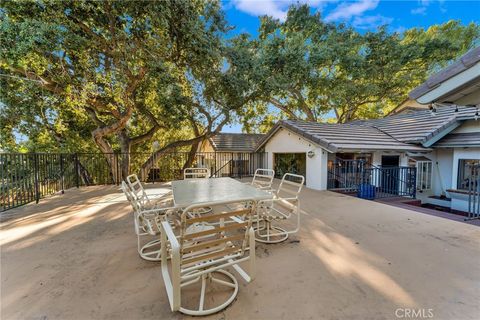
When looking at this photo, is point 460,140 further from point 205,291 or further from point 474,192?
point 205,291

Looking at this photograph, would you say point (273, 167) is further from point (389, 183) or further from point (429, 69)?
point (429, 69)

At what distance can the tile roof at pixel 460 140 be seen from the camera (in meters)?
6.36

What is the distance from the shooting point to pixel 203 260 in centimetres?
156

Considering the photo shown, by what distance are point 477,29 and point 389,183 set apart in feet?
46.2

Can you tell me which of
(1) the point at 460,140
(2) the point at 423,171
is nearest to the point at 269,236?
(2) the point at 423,171

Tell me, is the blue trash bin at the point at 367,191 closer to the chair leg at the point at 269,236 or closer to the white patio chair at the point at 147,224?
the chair leg at the point at 269,236

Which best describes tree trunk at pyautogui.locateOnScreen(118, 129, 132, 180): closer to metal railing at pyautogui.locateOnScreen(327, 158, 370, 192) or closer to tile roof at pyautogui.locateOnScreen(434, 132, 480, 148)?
metal railing at pyautogui.locateOnScreen(327, 158, 370, 192)

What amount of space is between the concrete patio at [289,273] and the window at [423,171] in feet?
14.5

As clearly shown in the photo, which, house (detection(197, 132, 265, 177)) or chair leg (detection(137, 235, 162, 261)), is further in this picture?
house (detection(197, 132, 265, 177))

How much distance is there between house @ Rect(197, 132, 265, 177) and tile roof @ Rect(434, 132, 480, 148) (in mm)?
7824

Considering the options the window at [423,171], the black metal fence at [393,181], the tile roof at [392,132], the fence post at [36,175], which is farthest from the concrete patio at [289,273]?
the window at [423,171]

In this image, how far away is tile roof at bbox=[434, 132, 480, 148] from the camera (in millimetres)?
6359

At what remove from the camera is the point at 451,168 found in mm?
7305

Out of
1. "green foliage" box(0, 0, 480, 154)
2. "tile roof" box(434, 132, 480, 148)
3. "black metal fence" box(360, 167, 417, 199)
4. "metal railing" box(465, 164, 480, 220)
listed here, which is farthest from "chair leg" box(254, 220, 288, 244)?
"tile roof" box(434, 132, 480, 148)
